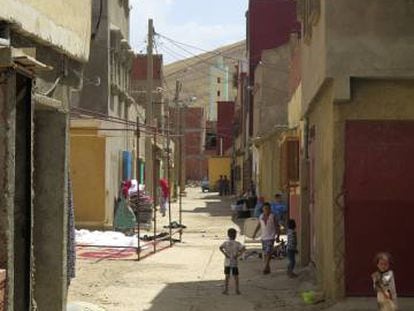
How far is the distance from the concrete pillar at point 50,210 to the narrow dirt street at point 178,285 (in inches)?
96.5

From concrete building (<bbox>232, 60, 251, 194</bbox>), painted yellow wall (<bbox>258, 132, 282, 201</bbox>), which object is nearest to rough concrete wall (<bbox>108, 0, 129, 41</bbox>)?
painted yellow wall (<bbox>258, 132, 282, 201</bbox>)

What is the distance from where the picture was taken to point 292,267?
14.5 m

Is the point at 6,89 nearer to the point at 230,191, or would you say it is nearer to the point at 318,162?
the point at 318,162

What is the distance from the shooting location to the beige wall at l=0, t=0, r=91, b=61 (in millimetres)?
7250

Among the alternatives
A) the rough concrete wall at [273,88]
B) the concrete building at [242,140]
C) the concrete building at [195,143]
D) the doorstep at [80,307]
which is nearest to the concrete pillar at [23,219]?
the doorstep at [80,307]

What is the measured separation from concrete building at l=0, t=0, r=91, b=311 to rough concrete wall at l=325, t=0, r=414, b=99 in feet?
10.3

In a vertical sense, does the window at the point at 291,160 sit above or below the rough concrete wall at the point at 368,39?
below

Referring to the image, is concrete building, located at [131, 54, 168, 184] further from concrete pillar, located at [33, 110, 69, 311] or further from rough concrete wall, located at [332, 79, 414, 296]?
concrete pillar, located at [33, 110, 69, 311]

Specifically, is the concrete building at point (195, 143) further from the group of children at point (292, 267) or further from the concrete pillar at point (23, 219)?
the concrete pillar at point (23, 219)

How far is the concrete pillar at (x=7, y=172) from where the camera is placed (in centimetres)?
677

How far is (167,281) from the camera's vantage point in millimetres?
14156

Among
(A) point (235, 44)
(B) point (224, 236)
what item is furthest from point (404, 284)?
(A) point (235, 44)

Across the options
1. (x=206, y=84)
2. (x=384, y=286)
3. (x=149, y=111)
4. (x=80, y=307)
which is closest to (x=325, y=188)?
(x=384, y=286)

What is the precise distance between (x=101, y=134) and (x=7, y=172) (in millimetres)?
16692
